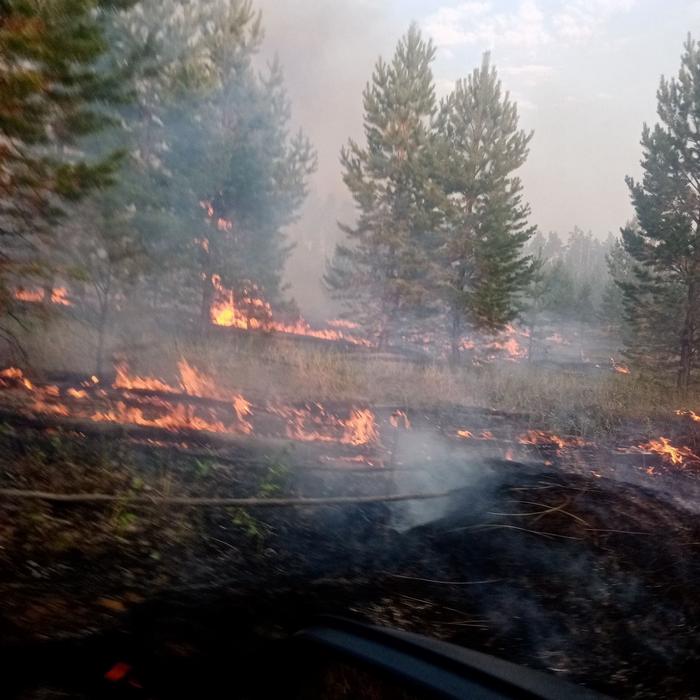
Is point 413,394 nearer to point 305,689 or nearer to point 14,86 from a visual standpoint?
point 14,86

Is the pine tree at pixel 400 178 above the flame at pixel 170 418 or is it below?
above

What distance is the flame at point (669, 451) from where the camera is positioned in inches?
465

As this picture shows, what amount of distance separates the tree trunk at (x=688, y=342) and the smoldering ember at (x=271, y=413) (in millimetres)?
87

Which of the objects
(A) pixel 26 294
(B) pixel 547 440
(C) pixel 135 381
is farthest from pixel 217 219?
(B) pixel 547 440

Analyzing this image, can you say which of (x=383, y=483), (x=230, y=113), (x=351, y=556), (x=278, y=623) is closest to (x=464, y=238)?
(x=230, y=113)

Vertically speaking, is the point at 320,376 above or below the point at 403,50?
below

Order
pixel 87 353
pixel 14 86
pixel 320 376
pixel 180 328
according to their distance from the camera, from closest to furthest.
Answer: pixel 14 86 < pixel 87 353 < pixel 320 376 < pixel 180 328

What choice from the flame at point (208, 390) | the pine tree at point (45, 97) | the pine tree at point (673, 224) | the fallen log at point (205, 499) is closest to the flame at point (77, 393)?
the flame at point (208, 390)

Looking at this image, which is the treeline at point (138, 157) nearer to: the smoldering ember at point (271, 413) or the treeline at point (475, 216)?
the smoldering ember at point (271, 413)

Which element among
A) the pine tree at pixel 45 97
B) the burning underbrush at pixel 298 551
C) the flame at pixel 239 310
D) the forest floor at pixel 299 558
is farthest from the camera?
the flame at pixel 239 310

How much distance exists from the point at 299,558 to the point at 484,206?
20.8m

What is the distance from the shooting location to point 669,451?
12.1 m

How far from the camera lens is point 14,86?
5.40 metres

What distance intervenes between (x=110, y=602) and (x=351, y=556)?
2.26 metres
